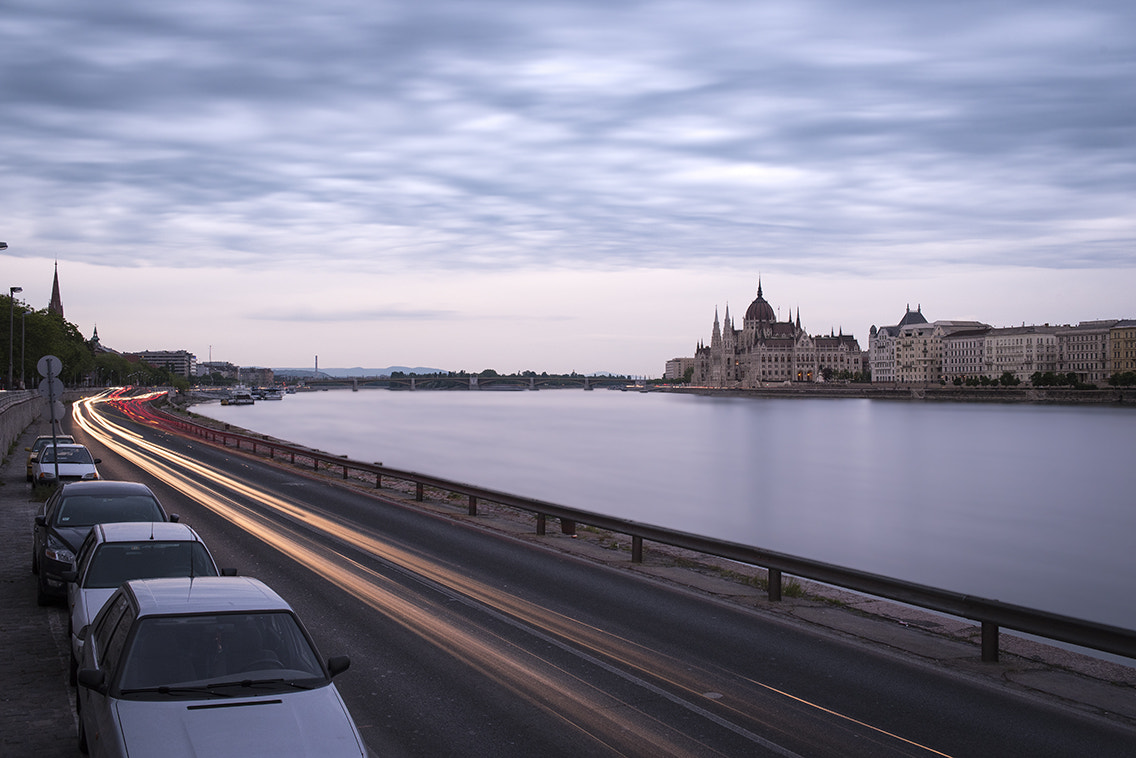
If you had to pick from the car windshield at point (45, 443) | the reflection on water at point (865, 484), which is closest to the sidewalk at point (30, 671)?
the car windshield at point (45, 443)

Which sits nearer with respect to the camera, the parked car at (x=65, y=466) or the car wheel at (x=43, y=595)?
the car wheel at (x=43, y=595)

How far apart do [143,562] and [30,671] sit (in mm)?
1793

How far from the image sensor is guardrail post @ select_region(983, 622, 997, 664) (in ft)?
35.6

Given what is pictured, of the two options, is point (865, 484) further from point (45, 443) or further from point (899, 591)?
point (899, 591)

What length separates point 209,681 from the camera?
20.1ft

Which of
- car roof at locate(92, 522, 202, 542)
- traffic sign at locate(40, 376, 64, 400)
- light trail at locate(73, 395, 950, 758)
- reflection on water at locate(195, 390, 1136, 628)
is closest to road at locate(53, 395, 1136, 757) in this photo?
light trail at locate(73, 395, 950, 758)

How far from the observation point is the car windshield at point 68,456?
81.1ft

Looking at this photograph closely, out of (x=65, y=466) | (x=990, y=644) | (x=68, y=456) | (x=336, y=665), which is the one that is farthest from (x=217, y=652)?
(x=68, y=456)

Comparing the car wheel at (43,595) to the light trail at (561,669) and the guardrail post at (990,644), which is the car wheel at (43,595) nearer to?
the light trail at (561,669)

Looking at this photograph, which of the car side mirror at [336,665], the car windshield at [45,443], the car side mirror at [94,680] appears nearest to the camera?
the car side mirror at [94,680]

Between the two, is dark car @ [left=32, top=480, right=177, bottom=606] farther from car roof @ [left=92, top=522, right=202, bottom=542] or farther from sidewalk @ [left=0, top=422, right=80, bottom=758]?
car roof @ [left=92, top=522, right=202, bottom=542]

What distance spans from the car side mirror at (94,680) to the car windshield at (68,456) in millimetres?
21097

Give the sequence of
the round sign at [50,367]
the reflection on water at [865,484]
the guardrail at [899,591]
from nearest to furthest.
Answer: the guardrail at [899,591]
the round sign at [50,367]
the reflection on water at [865,484]

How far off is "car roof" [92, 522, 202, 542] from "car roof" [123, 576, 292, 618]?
264 centimetres
